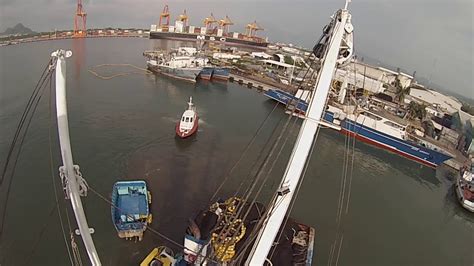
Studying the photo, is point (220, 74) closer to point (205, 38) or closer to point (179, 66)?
point (179, 66)

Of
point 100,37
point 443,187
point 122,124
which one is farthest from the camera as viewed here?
point 100,37

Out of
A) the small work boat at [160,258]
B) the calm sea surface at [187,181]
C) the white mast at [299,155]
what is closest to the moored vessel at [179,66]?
the calm sea surface at [187,181]

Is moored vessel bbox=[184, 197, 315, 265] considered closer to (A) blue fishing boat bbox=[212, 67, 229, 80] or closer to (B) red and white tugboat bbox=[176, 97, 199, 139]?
(B) red and white tugboat bbox=[176, 97, 199, 139]

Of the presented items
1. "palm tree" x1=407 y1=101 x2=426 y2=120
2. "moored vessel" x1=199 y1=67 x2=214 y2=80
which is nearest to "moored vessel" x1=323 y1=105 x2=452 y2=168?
"palm tree" x1=407 y1=101 x2=426 y2=120

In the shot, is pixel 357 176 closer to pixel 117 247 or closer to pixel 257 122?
pixel 257 122

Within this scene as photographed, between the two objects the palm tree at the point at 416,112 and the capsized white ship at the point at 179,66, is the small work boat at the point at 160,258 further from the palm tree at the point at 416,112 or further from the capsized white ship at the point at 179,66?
the palm tree at the point at 416,112

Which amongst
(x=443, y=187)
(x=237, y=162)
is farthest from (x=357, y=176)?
(x=237, y=162)
